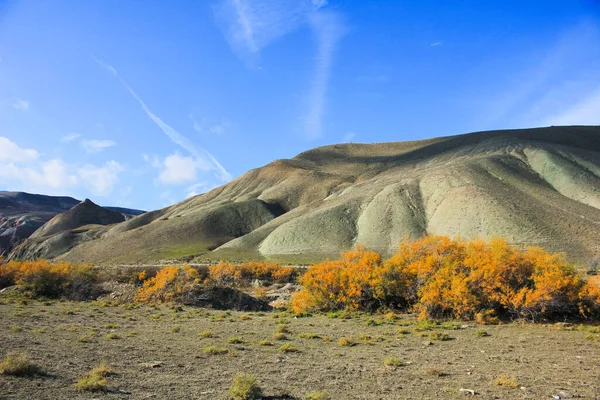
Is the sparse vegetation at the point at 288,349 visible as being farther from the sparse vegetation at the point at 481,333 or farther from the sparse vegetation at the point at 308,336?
the sparse vegetation at the point at 481,333

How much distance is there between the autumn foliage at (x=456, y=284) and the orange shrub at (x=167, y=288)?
32.6ft

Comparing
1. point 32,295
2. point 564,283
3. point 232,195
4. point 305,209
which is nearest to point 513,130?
point 305,209

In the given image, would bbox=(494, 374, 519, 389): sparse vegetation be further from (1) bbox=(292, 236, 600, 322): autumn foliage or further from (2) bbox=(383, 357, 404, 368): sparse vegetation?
(1) bbox=(292, 236, 600, 322): autumn foliage

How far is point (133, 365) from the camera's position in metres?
12.9

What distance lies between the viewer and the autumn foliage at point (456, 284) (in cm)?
2378

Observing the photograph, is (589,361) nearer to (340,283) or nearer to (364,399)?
(364,399)

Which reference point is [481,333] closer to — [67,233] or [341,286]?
[341,286]

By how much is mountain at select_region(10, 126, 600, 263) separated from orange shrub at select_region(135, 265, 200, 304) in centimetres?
4539

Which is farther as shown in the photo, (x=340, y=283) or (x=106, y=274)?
(x=106, y=274)

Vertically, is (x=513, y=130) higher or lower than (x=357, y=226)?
higher

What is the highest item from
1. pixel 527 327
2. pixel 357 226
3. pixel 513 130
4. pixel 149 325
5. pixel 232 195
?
pixel 513 130

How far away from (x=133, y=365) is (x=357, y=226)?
8606 cm

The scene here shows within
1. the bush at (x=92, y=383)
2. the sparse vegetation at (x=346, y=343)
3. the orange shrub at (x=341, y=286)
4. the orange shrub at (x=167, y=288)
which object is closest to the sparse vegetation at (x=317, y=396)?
the bush at (x=92, y=383)

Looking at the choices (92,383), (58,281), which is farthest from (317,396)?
(58,281)
